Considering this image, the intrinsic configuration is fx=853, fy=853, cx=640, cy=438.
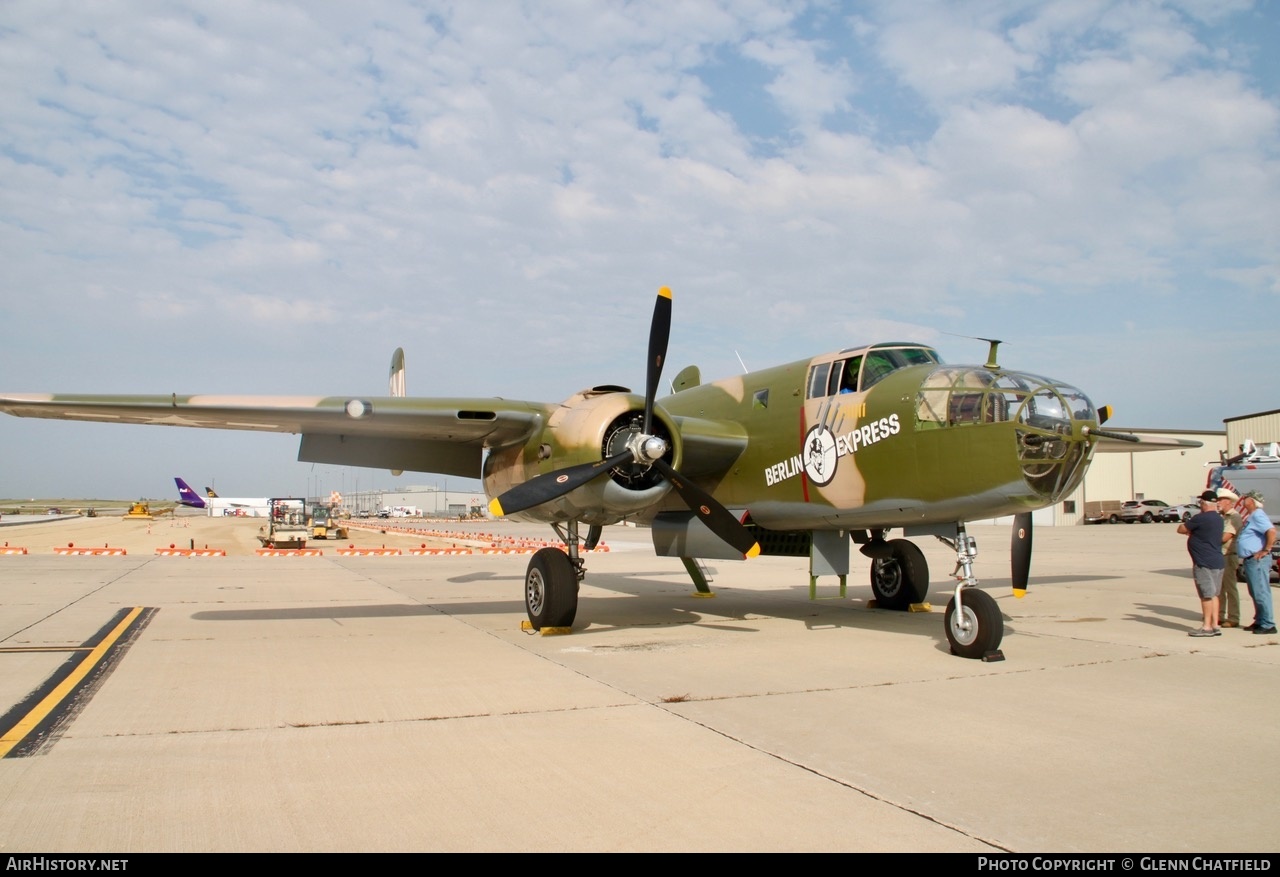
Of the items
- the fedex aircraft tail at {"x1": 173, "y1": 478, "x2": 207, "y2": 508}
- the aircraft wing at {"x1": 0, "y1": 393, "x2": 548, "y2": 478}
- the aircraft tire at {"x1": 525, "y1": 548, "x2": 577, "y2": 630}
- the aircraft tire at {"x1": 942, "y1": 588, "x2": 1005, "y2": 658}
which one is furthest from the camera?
the fedex aircraft tail at {"x1": 173, "y1": 478, "x2": 207, "y2": 508}

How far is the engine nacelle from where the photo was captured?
9.89 metres

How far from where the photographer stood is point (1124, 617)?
456 inches

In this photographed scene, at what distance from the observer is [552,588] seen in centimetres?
1017

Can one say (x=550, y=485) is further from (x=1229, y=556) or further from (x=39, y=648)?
(x=1229, y=556)

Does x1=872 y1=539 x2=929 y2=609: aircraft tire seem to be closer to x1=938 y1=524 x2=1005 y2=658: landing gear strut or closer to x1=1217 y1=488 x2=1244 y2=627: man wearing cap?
x1=938 y1=524 x2=1005 y2=658: landing gear strut

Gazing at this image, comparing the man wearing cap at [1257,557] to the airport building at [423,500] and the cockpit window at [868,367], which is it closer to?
the cockpit window at [868,367]

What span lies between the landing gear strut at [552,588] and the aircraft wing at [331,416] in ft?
5.41

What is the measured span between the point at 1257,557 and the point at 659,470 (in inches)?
291

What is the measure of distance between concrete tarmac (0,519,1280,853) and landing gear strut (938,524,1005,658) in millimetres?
235

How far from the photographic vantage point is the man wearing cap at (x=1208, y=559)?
9.80m

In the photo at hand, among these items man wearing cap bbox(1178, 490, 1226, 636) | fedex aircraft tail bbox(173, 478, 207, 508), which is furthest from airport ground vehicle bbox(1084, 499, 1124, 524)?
fedex aircraft tail bbox(173, 478, 207, 508)

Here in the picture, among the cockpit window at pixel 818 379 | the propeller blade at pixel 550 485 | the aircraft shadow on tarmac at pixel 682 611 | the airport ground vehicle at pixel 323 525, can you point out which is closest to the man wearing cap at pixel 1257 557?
the aircraft shadow on tarmac at pixel 682 611

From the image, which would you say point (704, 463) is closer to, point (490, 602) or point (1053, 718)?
point (490, 602)
